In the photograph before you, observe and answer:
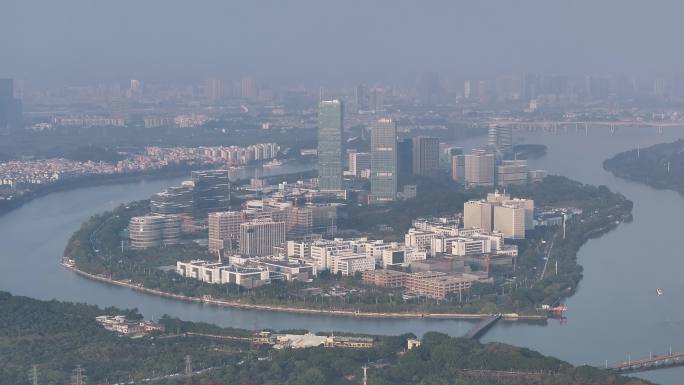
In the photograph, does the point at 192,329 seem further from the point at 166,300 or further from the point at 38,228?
the point at 38,228

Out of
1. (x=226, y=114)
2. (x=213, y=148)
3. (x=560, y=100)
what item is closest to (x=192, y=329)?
(x=213, y=148)

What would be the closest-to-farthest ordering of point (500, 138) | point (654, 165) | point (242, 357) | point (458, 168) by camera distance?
point (242, 357) → point (458, 168) → point (654, 165) → point (500, 138)

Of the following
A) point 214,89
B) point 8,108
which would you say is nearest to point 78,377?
point 8,108

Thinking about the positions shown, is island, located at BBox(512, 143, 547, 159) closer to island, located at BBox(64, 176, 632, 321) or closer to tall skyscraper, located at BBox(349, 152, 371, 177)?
tall skyscraper, located at BBox(349, 152, 371, 177)

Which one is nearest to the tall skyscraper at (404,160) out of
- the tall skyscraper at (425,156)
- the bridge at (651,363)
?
the tall skyscraper at (425,156)

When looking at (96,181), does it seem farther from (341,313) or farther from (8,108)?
(341,313)

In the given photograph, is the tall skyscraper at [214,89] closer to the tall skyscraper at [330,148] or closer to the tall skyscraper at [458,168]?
the tall skyscraper at [458,168]

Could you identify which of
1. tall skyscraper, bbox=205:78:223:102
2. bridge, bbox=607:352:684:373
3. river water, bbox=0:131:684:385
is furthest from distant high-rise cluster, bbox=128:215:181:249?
tall skyscraper, bbox=205:78:223:102
